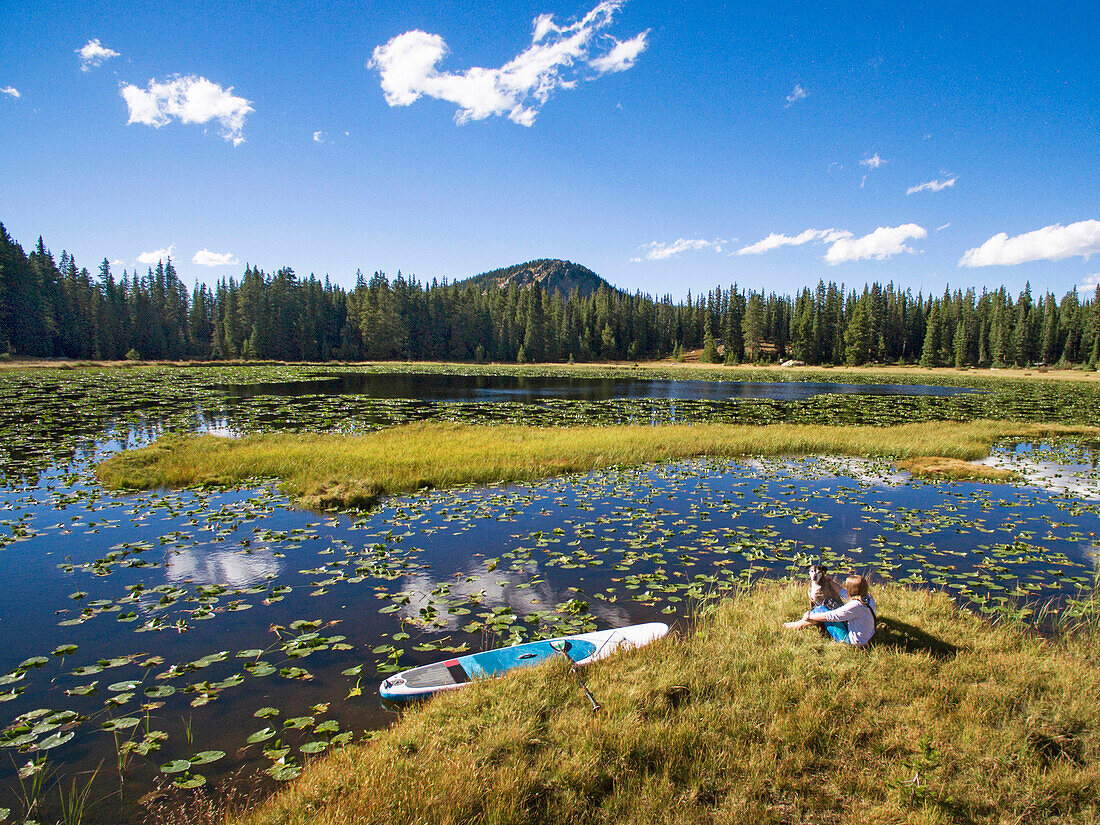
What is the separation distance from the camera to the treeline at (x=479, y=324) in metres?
91.6

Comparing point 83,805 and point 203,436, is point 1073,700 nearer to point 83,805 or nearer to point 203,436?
point 83,805

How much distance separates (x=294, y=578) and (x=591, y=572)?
5.62m

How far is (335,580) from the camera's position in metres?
9.68

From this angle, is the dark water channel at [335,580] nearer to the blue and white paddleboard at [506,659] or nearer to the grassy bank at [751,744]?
the blue and white paddleboard at [506,659]

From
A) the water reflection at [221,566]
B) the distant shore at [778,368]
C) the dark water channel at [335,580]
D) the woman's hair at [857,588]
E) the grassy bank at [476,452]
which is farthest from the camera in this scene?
the distant shore at [778,368]

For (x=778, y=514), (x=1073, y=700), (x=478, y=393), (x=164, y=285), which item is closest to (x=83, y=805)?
(x=1073, y=700)

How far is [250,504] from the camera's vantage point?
47.3 ft

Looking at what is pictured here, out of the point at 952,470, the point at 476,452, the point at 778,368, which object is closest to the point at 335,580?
the point at 476,452

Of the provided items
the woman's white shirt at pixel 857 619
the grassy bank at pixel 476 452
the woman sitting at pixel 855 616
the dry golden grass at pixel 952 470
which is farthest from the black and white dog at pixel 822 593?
the dry golden grass at pixel 952 470

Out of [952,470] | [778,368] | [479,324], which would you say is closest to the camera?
[952,470]

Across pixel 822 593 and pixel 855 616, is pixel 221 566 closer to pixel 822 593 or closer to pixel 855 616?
pixel 822 593

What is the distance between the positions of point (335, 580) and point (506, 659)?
14.5 ft

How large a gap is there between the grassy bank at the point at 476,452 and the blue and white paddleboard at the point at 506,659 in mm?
8932

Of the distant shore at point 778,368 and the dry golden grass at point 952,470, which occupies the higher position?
the distant shore at point 778,368
